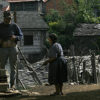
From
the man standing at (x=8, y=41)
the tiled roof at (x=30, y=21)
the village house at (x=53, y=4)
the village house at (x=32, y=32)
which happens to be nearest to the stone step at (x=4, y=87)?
the man standing at (x=8, y=41)

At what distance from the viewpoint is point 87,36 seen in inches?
1256

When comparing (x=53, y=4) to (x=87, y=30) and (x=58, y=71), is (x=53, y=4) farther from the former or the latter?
(x=58, y=71)

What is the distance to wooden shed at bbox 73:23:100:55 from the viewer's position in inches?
1219

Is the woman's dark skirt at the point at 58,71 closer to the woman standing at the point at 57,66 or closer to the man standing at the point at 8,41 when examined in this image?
the woman standing at the point at 57,66

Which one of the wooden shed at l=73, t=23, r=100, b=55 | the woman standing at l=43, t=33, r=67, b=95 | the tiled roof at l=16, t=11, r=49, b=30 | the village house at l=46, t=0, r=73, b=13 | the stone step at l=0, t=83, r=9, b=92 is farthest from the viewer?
the village house at l=46, t=0, r=73, b=13

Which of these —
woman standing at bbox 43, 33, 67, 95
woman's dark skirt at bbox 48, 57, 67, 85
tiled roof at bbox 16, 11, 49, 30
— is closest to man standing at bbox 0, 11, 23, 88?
woman standing at bbox 43, 33, 67, 95

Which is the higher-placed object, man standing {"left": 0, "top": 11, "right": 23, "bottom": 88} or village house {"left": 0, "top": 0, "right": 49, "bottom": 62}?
man standing {"left": 0, "top": 11, "right": 23, "bottom": 88}

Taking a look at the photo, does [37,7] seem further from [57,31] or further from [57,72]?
[57,72]

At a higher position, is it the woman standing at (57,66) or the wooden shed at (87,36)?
the woman standing at (57,66)

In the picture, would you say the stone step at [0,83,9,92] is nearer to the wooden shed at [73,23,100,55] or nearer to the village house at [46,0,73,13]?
the wooden shed at [73,23,100,55]

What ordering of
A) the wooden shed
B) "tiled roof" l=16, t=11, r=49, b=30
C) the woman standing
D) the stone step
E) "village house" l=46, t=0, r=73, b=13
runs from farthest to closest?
"village house" l=46, t=0, r=73, b=13, "tiled roof" l=16, t=11, r=49, b=30, the wooden shed, the stone step, the woman standing

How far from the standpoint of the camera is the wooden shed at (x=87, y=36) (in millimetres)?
30969

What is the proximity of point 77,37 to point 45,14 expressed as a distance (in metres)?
7.71

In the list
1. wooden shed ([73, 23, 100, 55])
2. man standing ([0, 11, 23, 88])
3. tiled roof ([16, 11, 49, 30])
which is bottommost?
wooden shed ([73, 23, 100, 55])
